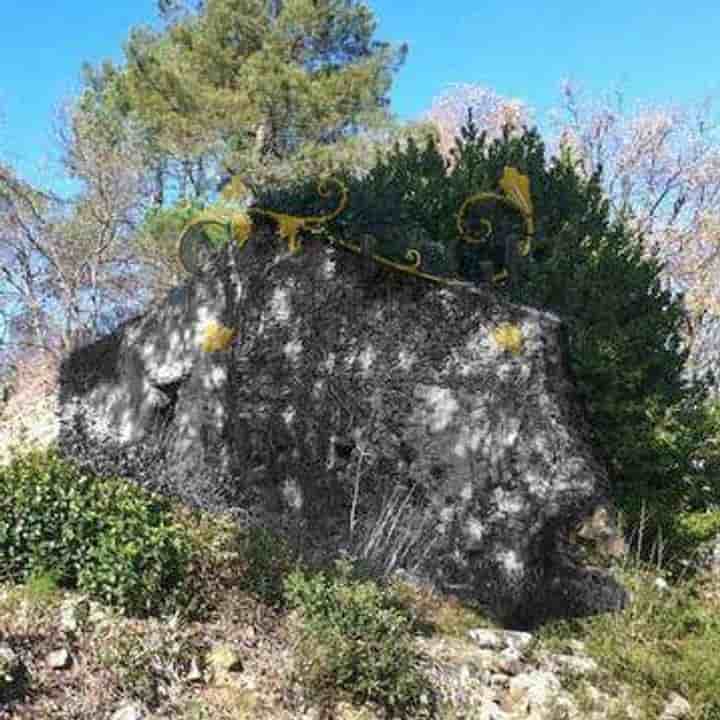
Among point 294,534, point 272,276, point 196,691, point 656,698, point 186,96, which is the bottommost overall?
point 196,691

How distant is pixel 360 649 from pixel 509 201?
4321 millimetres

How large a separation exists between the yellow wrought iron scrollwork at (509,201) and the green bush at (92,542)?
3.59 meters

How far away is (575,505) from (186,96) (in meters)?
12.3

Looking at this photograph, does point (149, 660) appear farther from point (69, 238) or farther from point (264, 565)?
point (69, 238)

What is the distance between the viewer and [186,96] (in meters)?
15.3

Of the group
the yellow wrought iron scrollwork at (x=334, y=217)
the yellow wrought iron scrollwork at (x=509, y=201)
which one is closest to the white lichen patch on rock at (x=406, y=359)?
the yellow wrought iron scrollwork at (x=334, y=217)

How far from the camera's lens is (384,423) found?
5.73 metres

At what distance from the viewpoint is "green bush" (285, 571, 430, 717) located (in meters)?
3.86

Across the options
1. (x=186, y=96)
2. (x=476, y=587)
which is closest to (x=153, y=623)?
(x=476, y=587)

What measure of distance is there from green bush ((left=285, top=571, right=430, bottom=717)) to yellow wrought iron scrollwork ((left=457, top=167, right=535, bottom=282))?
11.9 ft

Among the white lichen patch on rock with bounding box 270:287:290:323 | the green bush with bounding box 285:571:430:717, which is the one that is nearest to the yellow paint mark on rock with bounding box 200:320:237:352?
the white lichen patch on rock with bounding box 270:287:290:323

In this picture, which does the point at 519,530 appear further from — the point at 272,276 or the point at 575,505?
the point at 272,276

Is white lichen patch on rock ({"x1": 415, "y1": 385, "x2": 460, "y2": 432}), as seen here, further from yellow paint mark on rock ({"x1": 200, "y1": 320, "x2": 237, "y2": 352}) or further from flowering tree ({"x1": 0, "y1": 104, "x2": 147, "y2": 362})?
flowering tree ({"x1": 0, "y1": 104, "x2": 147, "y2": 362})

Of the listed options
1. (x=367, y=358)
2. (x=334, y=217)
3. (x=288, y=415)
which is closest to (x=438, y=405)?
→ (x=367, y=358)
